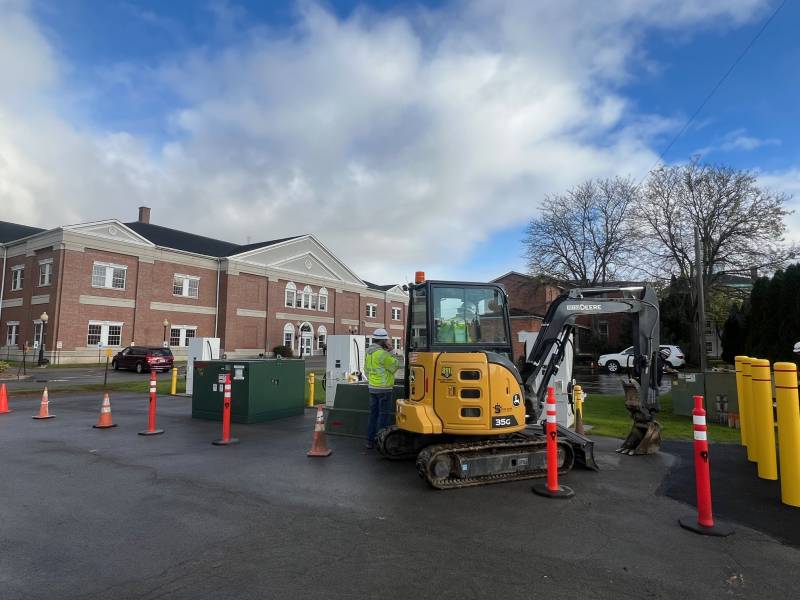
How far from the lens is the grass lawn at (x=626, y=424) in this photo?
991 cm

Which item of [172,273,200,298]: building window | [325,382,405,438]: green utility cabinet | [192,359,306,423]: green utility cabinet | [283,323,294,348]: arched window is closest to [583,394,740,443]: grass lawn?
[325,382,405,438]: green utility cabinet

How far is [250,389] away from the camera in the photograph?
11.0m

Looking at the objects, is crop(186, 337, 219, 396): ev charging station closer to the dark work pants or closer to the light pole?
the dark work pants

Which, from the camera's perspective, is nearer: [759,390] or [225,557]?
[225,557]

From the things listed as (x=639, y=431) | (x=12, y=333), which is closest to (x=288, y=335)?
(x=12, y=333)

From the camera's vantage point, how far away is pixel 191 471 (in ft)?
22.6

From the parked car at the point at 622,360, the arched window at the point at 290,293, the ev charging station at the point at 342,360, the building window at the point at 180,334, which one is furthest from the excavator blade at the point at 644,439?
the arched window at the point at 290,293

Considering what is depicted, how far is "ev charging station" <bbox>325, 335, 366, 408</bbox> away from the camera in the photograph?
13.4 m

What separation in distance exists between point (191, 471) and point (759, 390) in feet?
26.2

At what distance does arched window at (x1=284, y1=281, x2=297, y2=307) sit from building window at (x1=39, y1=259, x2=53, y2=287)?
784 inches

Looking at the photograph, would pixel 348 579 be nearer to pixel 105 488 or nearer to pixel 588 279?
pixel 105 488

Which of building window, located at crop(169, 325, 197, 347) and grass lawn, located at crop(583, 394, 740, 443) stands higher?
building window, located at crop(169, 325, 197, 347)

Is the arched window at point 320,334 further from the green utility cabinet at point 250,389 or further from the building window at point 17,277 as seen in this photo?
the green utility cabinet at point 250,389

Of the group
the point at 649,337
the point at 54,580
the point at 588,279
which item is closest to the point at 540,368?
the point at 649,337
